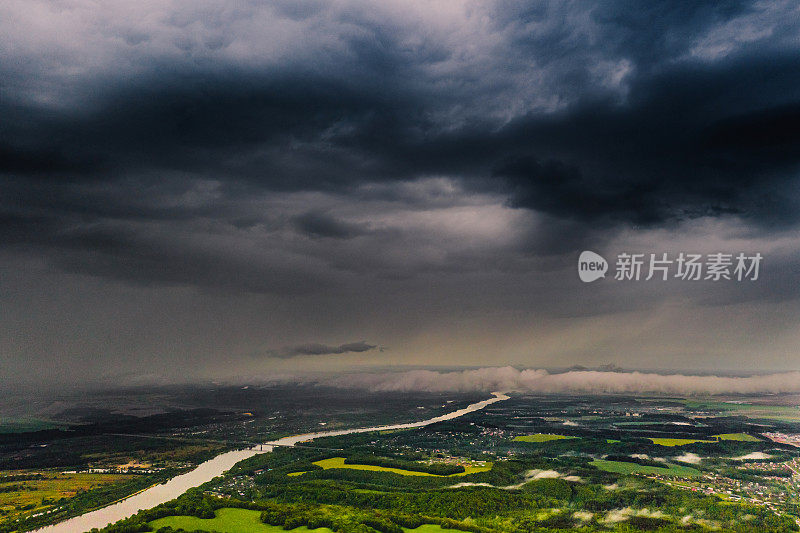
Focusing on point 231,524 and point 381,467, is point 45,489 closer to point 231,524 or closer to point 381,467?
point 231,524

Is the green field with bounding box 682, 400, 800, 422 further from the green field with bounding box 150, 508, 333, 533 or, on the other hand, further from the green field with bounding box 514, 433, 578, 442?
the green field with bounding box 150, 508, 333, 533

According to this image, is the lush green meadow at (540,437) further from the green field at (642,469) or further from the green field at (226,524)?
the green field at (226,524)

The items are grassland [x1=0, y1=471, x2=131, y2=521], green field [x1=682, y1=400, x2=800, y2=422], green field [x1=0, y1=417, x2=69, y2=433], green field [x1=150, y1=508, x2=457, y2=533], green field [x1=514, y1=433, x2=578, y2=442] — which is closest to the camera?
green field [x1=150, y1=508, x2=457, y2=533]

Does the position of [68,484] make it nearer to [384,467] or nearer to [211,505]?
[211,505]

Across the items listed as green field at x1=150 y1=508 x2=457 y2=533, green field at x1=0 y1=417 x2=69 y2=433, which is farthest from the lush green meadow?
green field at x1=0 y1=417 x2=69 y2=433

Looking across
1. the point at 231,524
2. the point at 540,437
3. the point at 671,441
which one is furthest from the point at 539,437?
the point at 231,524

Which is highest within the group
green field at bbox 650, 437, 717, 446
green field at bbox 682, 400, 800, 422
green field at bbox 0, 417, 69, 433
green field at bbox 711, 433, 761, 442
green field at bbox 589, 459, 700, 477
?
green field at bbox 0, 417, 69, 433

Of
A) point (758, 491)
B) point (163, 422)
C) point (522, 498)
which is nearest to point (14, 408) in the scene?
point (163, 422)

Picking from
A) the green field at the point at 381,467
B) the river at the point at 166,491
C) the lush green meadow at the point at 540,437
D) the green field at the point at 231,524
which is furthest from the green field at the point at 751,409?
the green field at the point at 231,524
